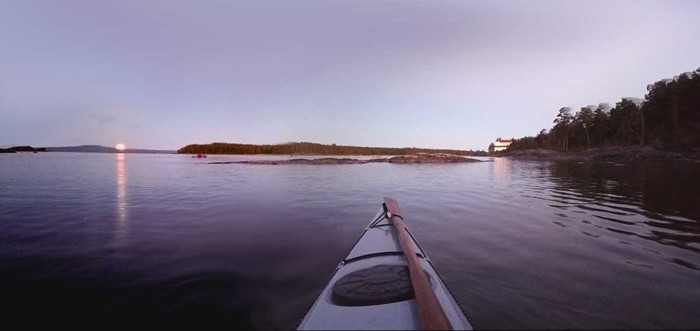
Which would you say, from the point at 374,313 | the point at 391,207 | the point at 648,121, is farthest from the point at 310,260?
the point at 648,121

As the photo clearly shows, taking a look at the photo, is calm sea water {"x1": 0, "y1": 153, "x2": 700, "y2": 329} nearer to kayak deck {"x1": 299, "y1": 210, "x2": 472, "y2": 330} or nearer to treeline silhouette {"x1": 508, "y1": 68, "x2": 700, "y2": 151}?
kayak deck {"x1": 299, "y1": 210, "x2": 472, "y2": 330}

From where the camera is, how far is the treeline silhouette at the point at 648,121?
2665 inches

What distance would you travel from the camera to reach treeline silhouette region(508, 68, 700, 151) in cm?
6769

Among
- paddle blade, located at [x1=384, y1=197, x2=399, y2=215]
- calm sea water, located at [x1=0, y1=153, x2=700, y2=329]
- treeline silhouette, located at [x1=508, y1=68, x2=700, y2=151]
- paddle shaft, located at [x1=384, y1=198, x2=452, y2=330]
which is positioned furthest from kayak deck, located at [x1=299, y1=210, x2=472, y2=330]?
treeline silhouette, located at [x1=508, y1=68, x2=700, y2=151]

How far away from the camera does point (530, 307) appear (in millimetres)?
4551

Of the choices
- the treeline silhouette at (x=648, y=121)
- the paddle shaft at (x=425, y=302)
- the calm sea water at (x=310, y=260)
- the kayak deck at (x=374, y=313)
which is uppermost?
the treeline silhouette at (x=648, y=121)

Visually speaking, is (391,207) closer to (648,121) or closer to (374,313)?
(374,313)

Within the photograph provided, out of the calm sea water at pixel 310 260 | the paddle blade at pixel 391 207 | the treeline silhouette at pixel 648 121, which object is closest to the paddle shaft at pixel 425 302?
the calm sea water at pixel 310 260

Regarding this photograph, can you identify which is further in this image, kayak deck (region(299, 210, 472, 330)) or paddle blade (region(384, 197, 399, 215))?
paddle blade (region(384, 197, 399, 215))

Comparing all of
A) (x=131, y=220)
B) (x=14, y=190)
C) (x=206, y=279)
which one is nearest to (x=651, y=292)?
(x=206, y=279)

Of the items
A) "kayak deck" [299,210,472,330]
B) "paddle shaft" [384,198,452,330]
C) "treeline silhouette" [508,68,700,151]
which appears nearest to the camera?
"paddle shaft" [384,198,452,330]

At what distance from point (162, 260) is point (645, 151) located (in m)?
92.0

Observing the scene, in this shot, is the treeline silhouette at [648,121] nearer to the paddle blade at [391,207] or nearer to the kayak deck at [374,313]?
the paddle blade at [391,207]

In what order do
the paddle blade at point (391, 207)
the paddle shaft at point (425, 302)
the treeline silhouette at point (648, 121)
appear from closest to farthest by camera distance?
the paddle shaft at point (425, 302) → the paddle blade at point (391, 207) → the treeline silhouette at point (648, 121)
